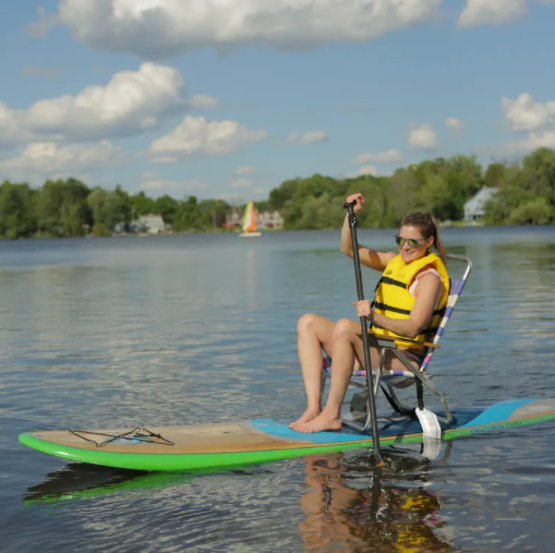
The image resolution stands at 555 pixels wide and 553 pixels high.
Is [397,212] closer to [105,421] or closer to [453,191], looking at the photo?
[453,191]

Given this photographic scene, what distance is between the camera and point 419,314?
6305 mm

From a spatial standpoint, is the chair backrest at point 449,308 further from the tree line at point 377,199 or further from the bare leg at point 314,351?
the tree line at point 377,199

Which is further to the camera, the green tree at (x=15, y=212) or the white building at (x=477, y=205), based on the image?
the green tree at (x=15, y=212)

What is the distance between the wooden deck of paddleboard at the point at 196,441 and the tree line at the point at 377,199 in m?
107

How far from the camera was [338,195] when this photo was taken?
169875mm

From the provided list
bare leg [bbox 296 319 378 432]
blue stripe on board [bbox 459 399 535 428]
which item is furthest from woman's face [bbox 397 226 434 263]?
blue stripe on board [bbox 459 399 535 428]

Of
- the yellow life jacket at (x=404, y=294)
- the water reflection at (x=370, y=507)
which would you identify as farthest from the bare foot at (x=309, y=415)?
the yellow life jacket at (x=404, y=294)

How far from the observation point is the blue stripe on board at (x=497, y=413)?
7035 millimetres

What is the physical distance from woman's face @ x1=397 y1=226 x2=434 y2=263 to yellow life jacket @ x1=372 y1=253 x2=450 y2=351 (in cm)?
5

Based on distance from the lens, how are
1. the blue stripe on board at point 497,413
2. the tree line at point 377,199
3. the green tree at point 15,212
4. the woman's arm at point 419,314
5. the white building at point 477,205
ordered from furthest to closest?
the green tree at point 15,212
the white building at point 477,205
the tree line at point 377,199
the blue stripe on board at point 497,413
the woman's arm at point 419,314

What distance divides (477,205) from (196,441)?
430 feet

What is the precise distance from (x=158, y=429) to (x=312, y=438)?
1191mm

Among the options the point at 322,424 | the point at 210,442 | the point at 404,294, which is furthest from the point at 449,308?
the point at 210,442

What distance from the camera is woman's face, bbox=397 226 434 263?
650 centimetres
